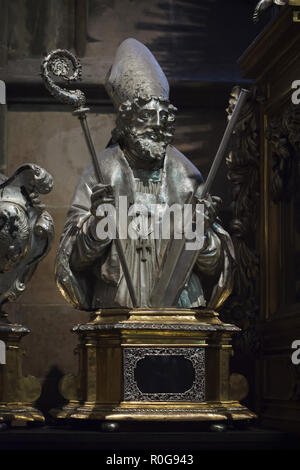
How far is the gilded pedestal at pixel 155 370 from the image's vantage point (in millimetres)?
5629

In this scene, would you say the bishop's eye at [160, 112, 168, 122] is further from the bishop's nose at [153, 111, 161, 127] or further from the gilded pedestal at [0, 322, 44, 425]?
the gilded pedestal at [0, 322, 44, 425]

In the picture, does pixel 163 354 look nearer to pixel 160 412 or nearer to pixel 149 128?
pixel 160 412

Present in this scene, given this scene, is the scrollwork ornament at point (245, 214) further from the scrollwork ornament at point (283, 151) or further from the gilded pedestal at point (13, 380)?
the gilded pedestal at point (13, 380)

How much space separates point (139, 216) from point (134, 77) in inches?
25.4

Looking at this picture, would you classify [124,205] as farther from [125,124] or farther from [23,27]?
[23,27]

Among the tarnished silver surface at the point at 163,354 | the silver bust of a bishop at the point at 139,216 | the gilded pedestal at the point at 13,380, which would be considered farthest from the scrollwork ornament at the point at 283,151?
the gilded pedestal at the point at 13,380

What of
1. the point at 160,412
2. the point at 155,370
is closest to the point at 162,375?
the point at 155,370

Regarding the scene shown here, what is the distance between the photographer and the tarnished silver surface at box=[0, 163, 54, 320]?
5.96 m

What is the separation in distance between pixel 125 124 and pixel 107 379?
1214 millimetres

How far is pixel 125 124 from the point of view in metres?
6.11

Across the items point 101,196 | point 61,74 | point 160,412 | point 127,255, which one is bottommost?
point 160,412

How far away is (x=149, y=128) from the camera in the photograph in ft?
19.9

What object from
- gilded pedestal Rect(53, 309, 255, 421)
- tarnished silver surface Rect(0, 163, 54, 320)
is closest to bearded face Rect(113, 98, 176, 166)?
tarnished silver surface Rect(0, 163, 54, 320)
